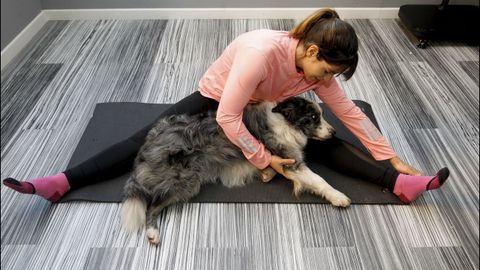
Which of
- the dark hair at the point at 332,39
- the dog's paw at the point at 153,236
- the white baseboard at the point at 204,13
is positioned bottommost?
the white baseboard at the point at 204,13

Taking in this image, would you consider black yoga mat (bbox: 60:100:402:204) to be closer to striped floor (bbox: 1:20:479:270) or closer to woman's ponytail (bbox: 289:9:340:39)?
striped floor (bbox: 1:20:479:270)

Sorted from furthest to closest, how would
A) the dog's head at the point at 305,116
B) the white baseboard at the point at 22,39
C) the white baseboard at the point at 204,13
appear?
the white baseboard at the point at 204,13
the white baseboard at the point at 22,39
the dog's head at the point at 305,116

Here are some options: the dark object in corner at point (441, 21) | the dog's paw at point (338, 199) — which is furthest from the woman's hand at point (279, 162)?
the dark object in corner at point (441, 21)

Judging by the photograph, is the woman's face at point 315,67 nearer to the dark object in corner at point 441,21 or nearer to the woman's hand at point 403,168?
the woman's hand at point 403,168

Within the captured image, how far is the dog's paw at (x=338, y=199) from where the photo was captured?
165 cm

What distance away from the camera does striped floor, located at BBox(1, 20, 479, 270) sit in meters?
1.48

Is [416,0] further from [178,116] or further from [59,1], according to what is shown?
[59,1]

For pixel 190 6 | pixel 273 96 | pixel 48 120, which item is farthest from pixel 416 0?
pixel 48 120

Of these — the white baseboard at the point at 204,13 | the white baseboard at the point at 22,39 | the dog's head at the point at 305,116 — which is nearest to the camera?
the dog's head at the point at 305,116

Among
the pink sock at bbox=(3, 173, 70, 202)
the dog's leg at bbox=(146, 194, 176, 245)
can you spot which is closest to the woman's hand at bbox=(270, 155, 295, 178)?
the dog's leg at bbox=(146, 194, 176, 245)

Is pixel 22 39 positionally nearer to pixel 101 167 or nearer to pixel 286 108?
pixel 101 167

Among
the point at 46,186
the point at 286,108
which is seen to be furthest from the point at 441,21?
the point at 46,186

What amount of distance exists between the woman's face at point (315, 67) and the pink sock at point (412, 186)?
59 cm

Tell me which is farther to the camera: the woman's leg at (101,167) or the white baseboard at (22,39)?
the white baseboard at (22,39)
